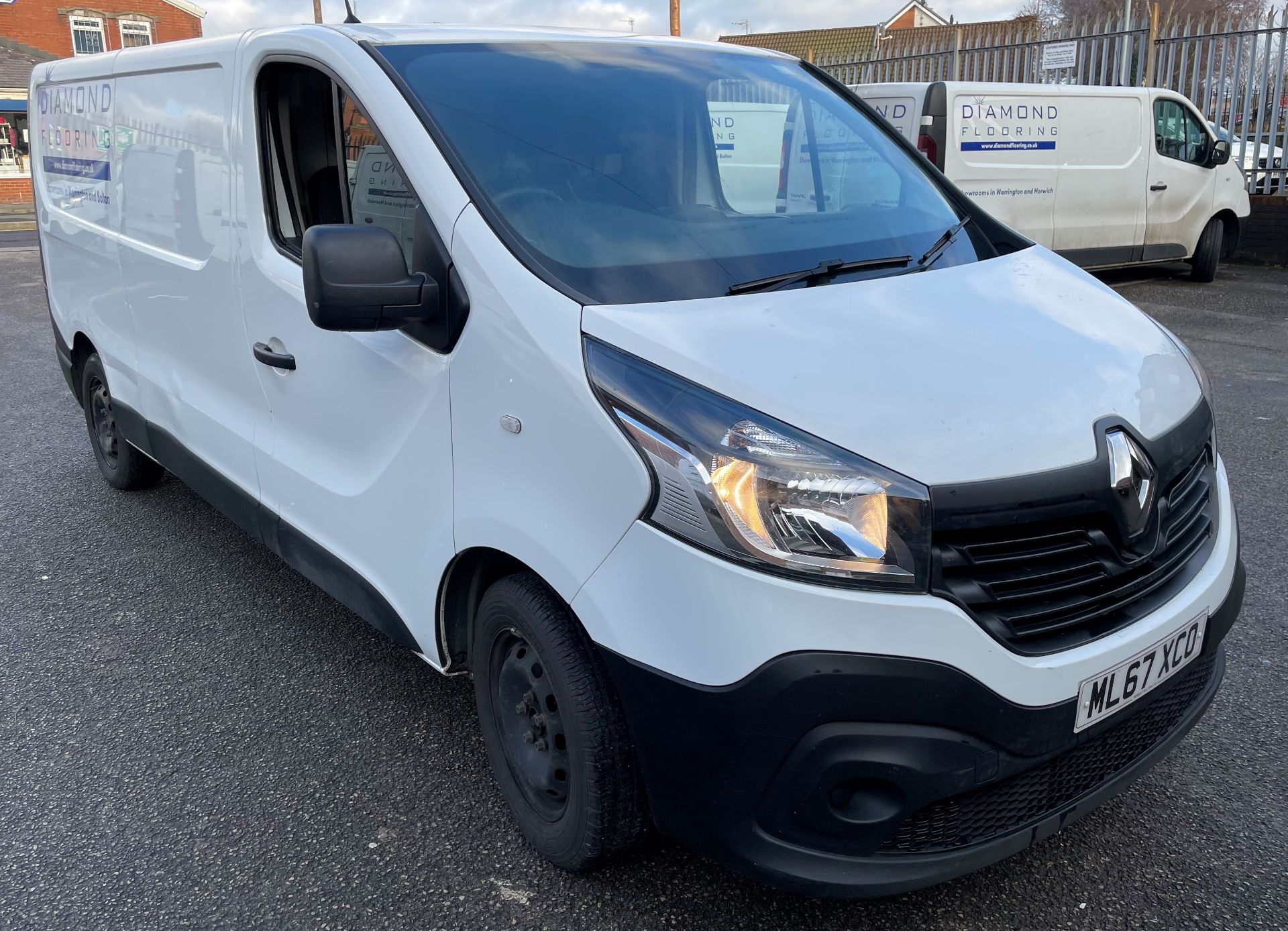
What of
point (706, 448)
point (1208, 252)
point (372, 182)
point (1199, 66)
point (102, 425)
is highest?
point (1199, 66)

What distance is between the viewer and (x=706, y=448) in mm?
1905

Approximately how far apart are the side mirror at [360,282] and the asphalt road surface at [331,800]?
1.23 m

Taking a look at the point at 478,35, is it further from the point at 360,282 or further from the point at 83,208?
the point at 83,208

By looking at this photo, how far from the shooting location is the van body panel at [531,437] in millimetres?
2012

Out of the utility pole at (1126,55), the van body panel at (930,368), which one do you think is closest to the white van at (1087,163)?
the utility pole at (1126,55)

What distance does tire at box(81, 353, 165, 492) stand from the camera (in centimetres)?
495

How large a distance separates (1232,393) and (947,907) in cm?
543

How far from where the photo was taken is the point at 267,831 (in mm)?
2615

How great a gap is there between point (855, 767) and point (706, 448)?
23.8 inches

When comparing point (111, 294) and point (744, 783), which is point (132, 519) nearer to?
point (111, 294)

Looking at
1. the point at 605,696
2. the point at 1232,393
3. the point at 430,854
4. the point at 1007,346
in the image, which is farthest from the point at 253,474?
the point at 1232,393

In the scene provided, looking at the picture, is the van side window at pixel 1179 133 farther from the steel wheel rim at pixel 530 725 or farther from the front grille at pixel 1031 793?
the steel wheel rim at pixel 530 725

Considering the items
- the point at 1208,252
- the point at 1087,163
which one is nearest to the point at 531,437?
the point at 1087,163

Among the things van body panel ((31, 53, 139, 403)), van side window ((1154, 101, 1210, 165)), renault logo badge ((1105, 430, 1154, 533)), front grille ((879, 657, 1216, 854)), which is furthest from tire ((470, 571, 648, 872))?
van side window ((1154, 101, 1210, 165))
